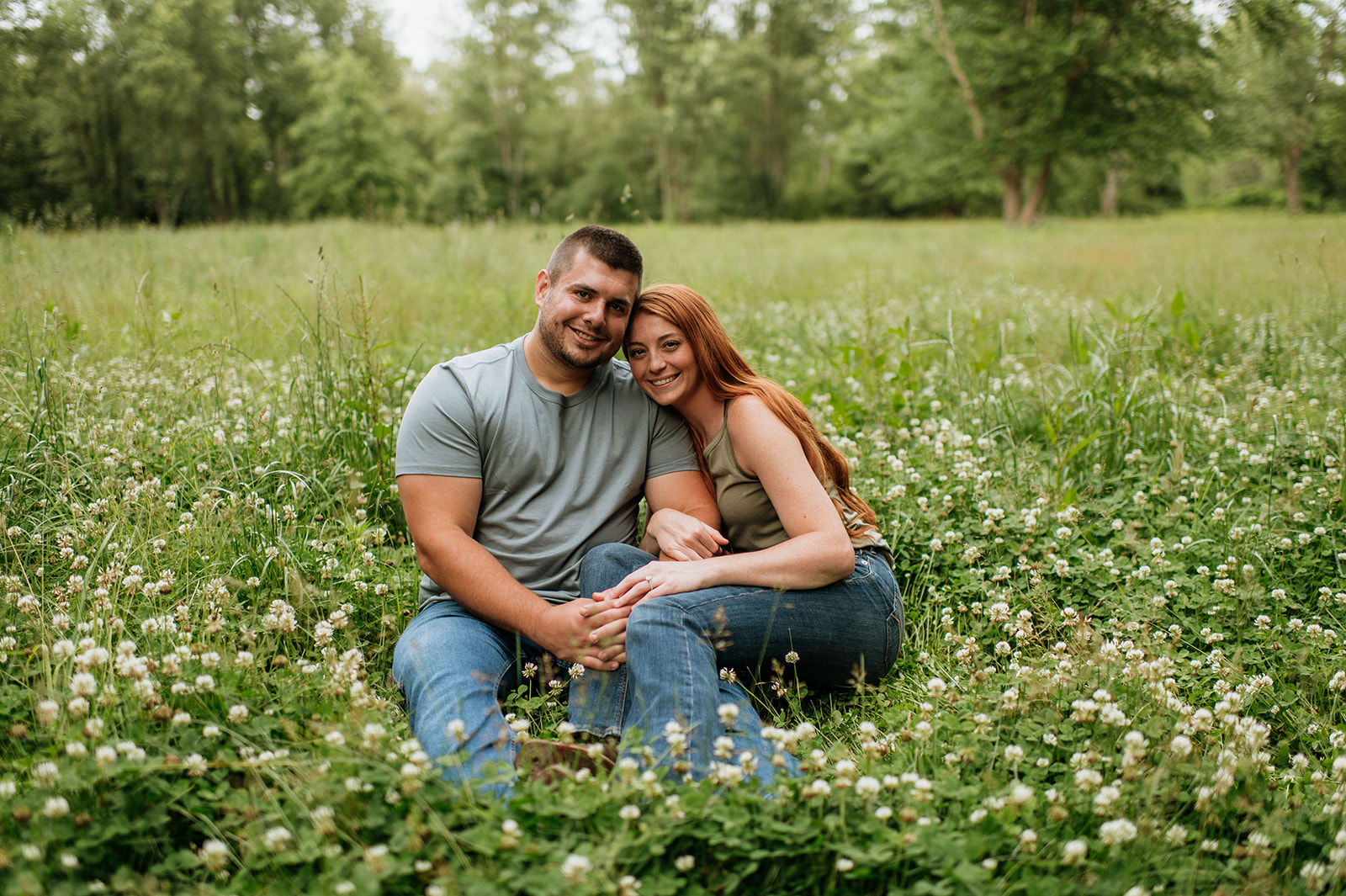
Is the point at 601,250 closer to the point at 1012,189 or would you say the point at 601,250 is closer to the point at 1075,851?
the point at 1075,851

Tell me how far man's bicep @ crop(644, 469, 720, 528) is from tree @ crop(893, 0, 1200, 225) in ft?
77.0

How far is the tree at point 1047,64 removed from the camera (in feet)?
72.5

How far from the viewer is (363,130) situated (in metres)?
30.7

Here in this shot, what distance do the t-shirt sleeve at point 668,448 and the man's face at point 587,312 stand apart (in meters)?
0.38

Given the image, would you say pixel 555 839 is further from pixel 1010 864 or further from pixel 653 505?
pixel 653 505

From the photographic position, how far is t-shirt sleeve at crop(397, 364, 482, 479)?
9.59 ft

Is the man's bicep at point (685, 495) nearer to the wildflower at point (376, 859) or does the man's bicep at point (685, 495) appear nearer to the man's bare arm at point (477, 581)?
the man's bare arm at point (477, 581)

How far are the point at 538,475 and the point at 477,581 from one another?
1.71 ft

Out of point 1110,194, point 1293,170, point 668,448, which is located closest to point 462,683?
point 668,448

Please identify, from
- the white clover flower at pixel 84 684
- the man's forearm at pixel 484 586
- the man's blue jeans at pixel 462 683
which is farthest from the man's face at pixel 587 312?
the white clover flower at pixel 84 684

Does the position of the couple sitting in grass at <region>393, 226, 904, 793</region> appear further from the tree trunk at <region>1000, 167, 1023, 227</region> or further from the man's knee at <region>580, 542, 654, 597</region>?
the tree trunk at <region>1000, 167, 1023, 227</region>

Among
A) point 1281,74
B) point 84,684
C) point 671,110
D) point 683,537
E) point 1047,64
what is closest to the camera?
point 84,684

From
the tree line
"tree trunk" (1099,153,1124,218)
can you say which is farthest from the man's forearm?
"tree trunk" (1099,153,1124,218)

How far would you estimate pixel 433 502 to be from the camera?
2.90 m
